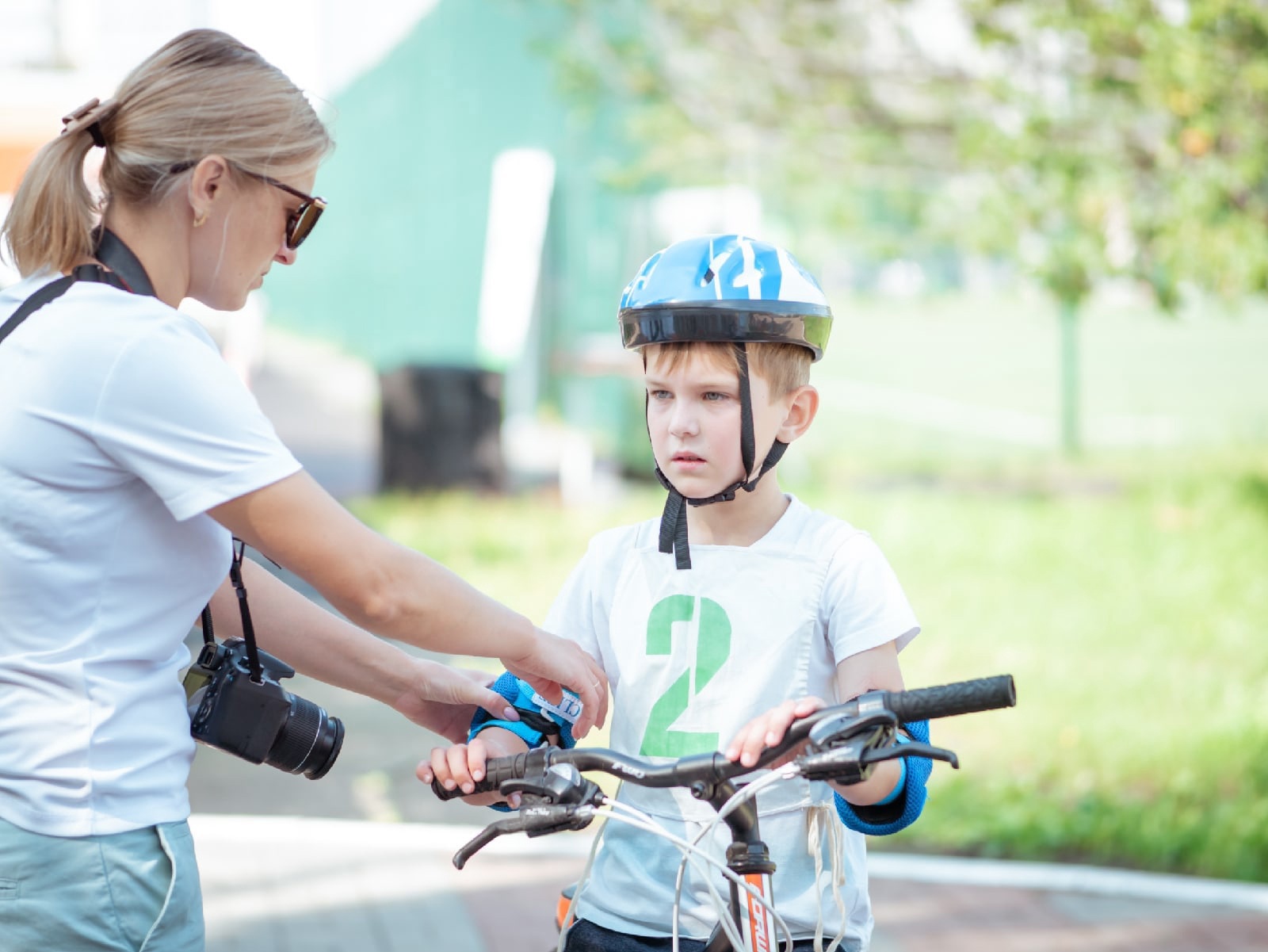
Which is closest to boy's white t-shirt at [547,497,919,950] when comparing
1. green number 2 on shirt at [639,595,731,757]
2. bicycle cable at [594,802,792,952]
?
green number 2 on shirt at [639,595,731,757]

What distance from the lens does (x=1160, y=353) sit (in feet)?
47.8

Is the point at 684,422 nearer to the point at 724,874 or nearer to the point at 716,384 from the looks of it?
the point at 716,384

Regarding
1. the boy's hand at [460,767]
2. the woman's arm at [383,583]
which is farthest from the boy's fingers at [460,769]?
the woman's arm at [383,583]

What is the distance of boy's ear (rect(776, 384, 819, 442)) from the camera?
2.85 meters

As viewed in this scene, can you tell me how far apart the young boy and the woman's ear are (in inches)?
29.4

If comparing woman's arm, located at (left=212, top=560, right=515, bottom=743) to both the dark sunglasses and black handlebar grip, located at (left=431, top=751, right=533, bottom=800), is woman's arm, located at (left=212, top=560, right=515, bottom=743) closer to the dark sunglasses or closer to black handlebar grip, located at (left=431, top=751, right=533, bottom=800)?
black handlebar grip, located at (left=431, top=751, right=533, bottom=800)

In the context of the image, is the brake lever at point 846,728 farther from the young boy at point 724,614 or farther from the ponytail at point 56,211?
the ponytail at point 56,211

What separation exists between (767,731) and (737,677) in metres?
0.41

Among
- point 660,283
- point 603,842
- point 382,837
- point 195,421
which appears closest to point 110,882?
point 195,421

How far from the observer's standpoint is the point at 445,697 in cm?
283

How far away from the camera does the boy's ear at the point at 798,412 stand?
2.85 metres

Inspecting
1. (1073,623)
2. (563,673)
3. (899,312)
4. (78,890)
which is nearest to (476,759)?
(563,673)

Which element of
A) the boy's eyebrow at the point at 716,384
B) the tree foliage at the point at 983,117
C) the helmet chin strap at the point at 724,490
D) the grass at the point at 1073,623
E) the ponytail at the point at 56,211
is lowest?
the grass at the point at 1073,623

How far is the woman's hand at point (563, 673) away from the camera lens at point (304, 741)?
1.19 feet
